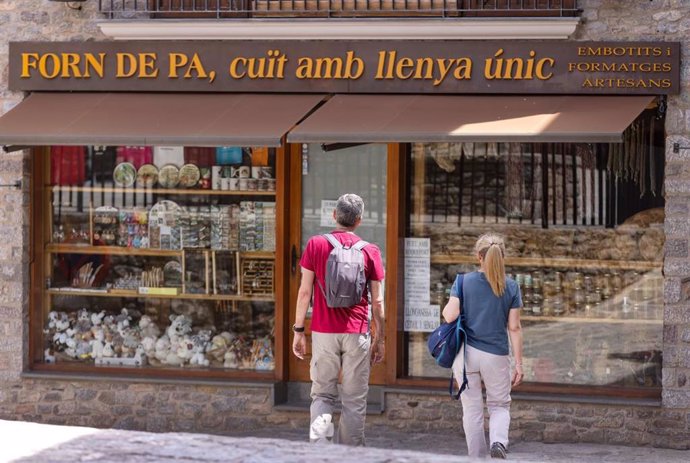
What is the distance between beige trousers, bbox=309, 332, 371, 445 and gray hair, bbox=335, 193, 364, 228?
72cm

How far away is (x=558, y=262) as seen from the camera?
10.2 meters

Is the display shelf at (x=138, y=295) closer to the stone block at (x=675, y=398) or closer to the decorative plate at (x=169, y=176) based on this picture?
the decorative plate at (x=169, y=176)

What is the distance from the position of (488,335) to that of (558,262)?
2553mm

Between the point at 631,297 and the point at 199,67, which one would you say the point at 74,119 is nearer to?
the point at 199,67

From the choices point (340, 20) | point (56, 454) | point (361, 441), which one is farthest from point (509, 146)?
point (56, 454)

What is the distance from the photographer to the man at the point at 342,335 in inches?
314

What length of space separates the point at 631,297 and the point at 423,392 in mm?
1825

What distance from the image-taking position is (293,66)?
32.8ft

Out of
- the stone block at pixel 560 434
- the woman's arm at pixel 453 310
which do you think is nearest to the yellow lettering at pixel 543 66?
the woman's arm at pixel 453 310

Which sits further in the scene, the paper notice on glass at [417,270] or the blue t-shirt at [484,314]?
the paper notice on glass at [417,270]

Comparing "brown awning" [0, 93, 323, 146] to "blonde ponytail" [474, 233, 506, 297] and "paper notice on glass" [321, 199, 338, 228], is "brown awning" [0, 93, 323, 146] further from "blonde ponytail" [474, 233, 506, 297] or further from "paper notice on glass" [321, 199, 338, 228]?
"blonde ponytail" [474, 233, 506, 297]

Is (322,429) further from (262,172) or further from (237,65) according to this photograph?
(237,65)

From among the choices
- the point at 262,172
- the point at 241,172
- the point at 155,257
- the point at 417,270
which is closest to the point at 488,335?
the point at 417,270

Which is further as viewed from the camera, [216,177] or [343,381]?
[216,177]
